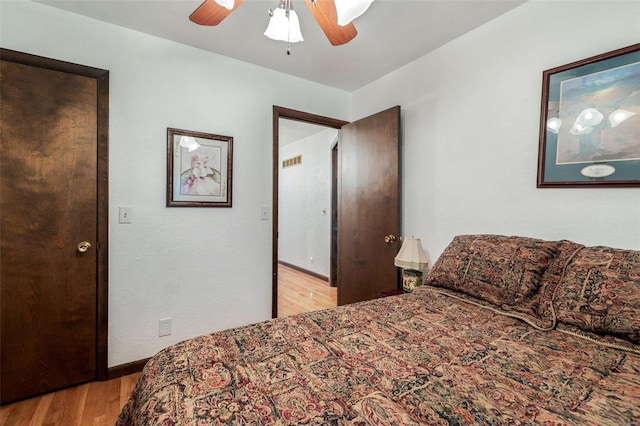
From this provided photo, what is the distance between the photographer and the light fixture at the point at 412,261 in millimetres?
2285

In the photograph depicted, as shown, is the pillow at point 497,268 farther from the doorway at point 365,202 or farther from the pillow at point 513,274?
the doorway at point 365,202

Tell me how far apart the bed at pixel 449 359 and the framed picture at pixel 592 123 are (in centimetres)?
43

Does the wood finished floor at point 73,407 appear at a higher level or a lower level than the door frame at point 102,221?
lower

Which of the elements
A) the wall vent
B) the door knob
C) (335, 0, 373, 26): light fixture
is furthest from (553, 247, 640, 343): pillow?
the wall vent

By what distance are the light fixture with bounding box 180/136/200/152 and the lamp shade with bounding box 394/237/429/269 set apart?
1.90m

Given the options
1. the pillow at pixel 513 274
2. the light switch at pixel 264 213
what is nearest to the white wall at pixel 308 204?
the light switch at pixel 264 213

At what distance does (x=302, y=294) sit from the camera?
4055 millimetres

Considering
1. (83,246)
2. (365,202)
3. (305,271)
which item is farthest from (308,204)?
(83,246)

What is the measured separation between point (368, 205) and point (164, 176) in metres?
1.81

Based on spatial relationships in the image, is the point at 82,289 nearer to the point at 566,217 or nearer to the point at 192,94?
the point at 192,94

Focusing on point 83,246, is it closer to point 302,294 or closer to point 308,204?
point 302,294

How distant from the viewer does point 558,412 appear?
75cm

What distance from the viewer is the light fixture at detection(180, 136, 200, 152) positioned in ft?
7.74

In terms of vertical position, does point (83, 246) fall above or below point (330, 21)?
below
